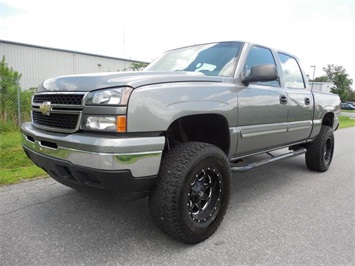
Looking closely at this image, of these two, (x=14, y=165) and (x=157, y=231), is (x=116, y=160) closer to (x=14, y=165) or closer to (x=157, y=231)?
(x=157, y=231)

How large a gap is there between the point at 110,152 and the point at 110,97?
411 mm

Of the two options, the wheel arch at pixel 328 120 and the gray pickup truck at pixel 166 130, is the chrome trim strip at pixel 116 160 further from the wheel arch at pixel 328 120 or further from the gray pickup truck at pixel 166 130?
the wheel arch at pixel 328 120

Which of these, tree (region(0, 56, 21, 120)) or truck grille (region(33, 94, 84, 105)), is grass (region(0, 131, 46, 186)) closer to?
truck grille (region(33, 94, 84, 105))

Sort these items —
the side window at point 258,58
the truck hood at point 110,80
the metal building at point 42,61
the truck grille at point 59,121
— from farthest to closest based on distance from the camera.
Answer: the metal building at point 42,61 < the side window at point 258,58 < the truck grille at point 59,121 < the truck hood at point 110,80

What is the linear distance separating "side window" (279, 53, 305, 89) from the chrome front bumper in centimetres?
269

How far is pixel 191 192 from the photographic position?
2.59 metres

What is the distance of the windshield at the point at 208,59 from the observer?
3193mm

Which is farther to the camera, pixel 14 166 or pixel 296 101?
pixel 14 166

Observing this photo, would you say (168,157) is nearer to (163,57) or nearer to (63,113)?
(63,113)

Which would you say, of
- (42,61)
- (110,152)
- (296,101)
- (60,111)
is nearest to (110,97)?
(110,152)

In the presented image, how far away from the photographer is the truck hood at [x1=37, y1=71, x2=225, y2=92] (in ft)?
7.20

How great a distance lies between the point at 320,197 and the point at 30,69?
20.4 meters

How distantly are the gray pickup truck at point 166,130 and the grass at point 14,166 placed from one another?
1543 millimetres

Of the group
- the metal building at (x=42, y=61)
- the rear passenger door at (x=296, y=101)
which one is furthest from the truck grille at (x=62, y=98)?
the metal building at (x=42, y=61)
